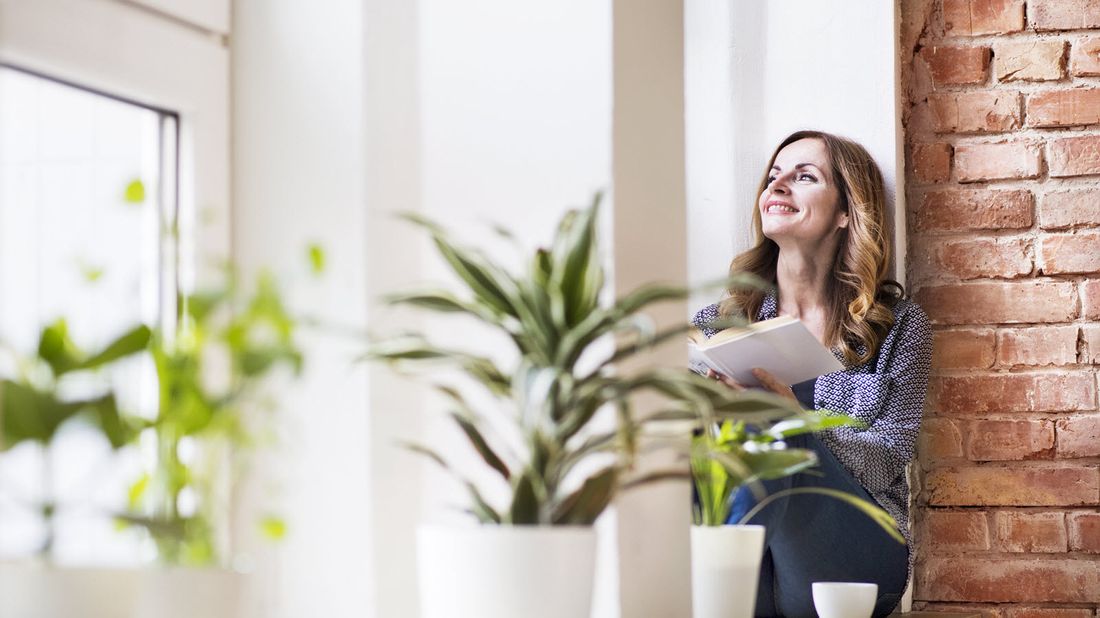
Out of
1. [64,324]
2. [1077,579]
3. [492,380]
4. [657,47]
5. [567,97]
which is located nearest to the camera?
[64,324]

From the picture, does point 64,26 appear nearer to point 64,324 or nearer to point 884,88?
point 64,324

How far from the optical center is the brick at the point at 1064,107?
2479mm

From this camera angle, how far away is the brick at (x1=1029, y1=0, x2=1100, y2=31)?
249cm

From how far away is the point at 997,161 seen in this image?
2512 mm

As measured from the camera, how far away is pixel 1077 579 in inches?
95.7

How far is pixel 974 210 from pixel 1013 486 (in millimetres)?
565

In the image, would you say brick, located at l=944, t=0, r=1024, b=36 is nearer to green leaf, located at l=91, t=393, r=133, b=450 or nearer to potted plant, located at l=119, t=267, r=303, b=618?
potted plant, located at l=119, t=267, r=303, b=618

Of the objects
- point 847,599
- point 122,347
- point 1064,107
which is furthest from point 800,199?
point 122,347

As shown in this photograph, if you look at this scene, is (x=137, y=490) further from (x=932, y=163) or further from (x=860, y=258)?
(x=932, y=163)

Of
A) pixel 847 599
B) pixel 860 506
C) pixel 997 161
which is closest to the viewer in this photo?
pixel 860 506

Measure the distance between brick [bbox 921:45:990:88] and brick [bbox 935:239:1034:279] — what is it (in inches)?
13.4

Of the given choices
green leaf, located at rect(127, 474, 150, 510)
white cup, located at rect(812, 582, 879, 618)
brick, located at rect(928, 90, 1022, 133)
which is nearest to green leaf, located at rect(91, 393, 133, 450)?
green leaf, located at rect(127, 474, 150, 510)

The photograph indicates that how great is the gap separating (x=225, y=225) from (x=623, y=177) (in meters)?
0.40

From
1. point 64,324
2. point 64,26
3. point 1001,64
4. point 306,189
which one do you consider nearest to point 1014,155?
point 1001,64
